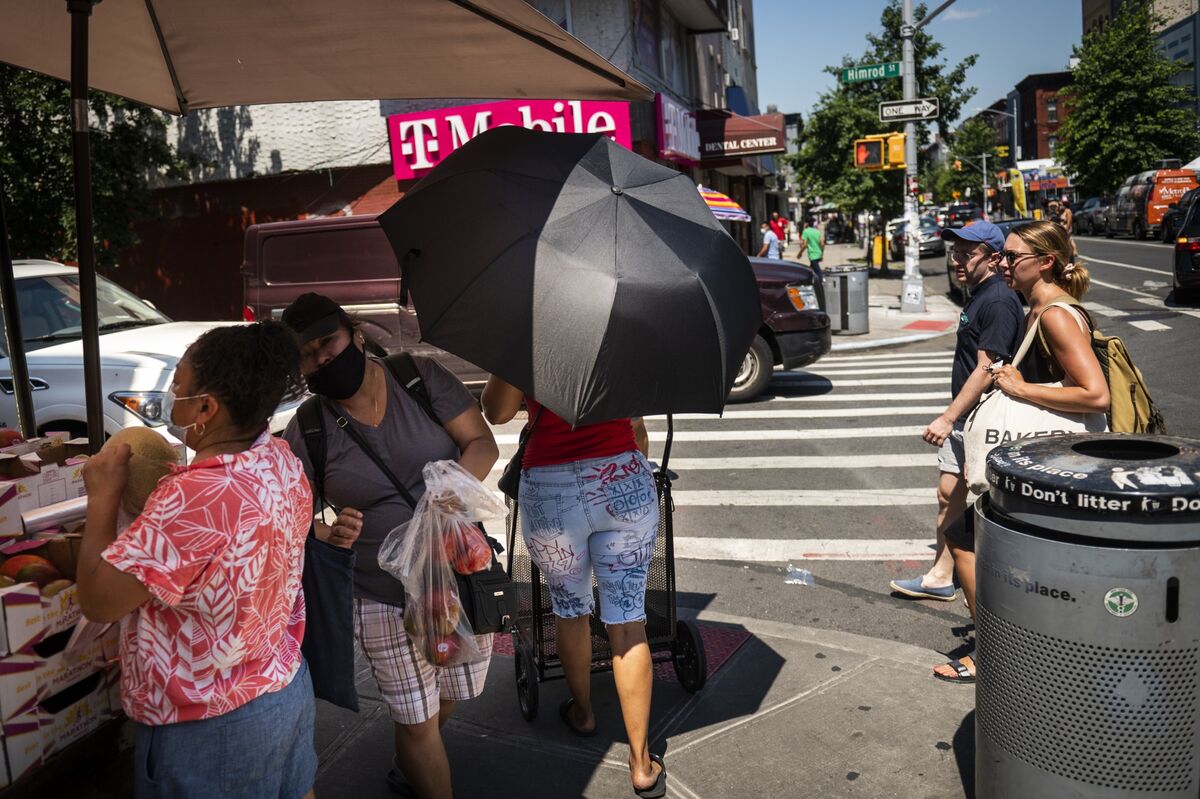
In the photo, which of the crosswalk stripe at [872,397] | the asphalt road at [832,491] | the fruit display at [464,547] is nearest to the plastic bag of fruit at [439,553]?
the fruit display at [464,547]

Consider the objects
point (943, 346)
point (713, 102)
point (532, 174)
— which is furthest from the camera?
point (713, 102)

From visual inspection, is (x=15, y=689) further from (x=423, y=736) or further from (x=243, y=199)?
(x=243, y=199)

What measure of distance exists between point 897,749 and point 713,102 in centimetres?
2833

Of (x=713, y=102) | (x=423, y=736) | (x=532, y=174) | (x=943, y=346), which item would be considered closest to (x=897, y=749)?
(x=423, y=736)

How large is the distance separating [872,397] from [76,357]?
831 cm

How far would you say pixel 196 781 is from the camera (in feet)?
7.73

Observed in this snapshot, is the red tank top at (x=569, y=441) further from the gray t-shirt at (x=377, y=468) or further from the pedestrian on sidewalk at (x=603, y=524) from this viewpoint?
the gray t-shirt at (x=377, y=468)

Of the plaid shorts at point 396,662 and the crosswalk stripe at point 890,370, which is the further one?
the crosswalk stripe at point 890,370

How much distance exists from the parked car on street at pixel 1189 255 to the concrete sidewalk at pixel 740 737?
631 inches

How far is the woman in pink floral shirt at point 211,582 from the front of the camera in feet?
7.25

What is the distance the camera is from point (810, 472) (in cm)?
870

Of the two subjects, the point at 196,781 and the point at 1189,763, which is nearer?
the point at 196,781

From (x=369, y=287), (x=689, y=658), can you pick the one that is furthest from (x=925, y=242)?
(x=689, y=658)

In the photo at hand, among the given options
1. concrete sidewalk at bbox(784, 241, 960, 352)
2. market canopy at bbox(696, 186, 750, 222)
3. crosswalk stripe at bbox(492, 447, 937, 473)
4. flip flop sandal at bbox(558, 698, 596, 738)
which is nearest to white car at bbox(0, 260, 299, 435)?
crosswalk stripe at bbox(492, 447, 937, 473)
